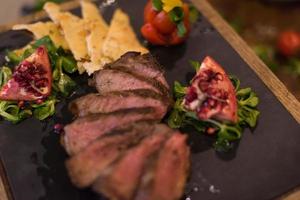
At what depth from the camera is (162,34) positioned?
3279mm

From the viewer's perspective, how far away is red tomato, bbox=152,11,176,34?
3165 mm

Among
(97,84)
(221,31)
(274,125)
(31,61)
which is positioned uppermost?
(31,61)

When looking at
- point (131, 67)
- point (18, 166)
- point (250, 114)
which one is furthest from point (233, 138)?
point (18, 166)

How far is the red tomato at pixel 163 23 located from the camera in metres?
3.17

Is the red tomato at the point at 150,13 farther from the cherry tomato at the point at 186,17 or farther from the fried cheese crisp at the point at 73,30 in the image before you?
the fried cheese crisp at the point at 73,30

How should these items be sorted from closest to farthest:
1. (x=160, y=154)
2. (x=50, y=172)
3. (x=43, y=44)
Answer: (x=160, y=154) → (x=50, y=172) → (x=43, y=44)

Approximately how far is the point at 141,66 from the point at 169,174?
2.86 feet

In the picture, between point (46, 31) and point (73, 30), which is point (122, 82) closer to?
point (73, 30)

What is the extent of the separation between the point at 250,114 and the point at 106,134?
3.17ft

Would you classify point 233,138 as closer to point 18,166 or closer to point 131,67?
point 131,67

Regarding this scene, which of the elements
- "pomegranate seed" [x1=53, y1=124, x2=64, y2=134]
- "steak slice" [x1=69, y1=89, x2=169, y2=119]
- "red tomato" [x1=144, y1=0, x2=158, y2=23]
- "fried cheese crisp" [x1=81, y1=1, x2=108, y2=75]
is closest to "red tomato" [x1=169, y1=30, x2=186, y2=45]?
"red tomato" [x1=144, y1=0, x2=158, y2=23]

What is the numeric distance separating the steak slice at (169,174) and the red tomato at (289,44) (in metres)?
2.36

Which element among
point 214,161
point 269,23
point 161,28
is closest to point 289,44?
point 269,23

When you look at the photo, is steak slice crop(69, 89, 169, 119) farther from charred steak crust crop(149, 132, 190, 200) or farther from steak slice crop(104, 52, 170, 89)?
charred steak crust crop(149, 132, 190, 200)
